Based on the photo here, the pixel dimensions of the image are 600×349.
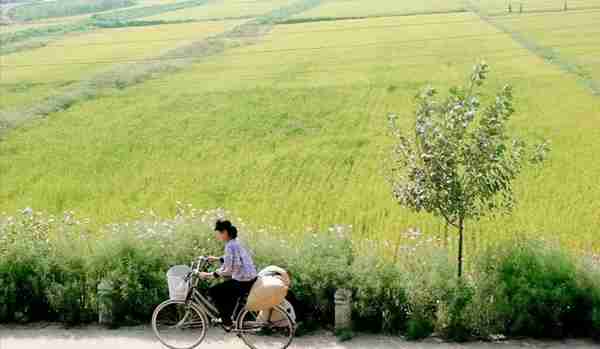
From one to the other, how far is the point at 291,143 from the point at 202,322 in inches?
430

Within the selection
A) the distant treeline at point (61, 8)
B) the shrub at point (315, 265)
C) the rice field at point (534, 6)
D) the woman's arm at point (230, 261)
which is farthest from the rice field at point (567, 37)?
the distant treeline at point (61, 8)

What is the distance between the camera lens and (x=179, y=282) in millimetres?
6820

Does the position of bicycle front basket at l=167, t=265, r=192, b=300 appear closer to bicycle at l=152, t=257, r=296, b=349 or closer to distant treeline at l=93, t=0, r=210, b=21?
bicycle at l=152, t=257, r=296, b=349

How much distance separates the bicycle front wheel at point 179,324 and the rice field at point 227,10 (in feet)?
142

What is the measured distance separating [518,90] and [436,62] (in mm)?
5861

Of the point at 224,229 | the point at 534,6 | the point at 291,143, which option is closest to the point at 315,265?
the point at 224,229

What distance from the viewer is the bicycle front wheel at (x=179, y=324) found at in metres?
6.94

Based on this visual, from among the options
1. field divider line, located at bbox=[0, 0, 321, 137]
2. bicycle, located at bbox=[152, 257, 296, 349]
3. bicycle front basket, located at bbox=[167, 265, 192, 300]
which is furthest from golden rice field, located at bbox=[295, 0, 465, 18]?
bicycle front basket, located at bbox=[167, 265, 192, 300]

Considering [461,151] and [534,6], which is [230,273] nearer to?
[461,151]

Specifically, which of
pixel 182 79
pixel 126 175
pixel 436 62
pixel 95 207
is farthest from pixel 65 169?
pixel 436 62

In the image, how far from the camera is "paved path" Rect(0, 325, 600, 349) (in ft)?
23.2

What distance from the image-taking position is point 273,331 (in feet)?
23.7

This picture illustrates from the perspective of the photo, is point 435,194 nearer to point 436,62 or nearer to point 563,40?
point 436,62

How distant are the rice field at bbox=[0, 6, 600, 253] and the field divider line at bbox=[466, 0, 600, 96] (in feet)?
0.95
